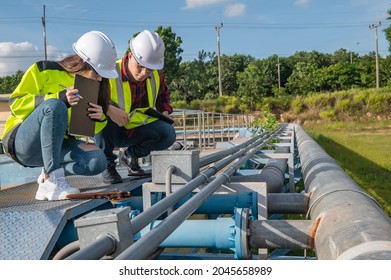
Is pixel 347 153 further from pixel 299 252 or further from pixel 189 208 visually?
pixel 189 208

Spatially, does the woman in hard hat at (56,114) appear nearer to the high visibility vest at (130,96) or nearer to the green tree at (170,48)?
the high visibility vest at (130,96)

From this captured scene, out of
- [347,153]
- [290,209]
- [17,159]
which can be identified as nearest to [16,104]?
[17,159]

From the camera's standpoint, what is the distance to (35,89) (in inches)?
102

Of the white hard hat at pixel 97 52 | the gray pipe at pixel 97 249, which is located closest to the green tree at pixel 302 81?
the white hard hat at pixel 97 52

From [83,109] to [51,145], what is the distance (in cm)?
31

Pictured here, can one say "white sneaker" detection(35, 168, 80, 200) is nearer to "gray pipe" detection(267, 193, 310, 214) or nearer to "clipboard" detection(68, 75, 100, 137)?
"clipboard" detection(68, 75, 100, 137)

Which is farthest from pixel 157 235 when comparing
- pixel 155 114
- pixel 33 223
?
pixel 155 114

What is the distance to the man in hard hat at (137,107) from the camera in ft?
9.80

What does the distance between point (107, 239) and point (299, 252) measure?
10.1 ft

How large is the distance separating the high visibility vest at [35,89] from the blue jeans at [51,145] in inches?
2.9

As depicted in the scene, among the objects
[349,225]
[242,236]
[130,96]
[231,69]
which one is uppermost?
[231,69]

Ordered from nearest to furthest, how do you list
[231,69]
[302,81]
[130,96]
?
[130,96] < [302,81] < [231,69]

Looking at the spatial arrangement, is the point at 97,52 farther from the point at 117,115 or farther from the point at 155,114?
the point at 155,114

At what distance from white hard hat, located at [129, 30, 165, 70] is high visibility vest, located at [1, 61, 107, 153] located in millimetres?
478
